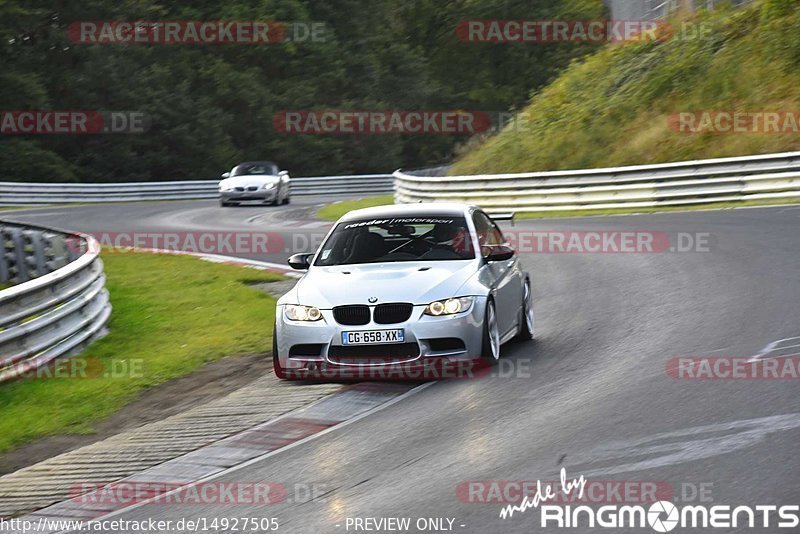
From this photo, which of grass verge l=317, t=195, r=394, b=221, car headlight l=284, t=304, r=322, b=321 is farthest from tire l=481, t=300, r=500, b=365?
grass verge l=317, t=195, r=394, b=221

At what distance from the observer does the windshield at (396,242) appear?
1067cm

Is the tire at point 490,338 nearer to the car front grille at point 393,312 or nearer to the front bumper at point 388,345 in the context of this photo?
the front bumper at point 388,345

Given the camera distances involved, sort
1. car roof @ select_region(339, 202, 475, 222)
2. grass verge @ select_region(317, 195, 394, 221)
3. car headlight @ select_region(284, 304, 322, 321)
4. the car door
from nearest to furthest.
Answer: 1. car headlight @ select_region(284, 304, 322, 321)
2. the car door
3. car roof @ select_region(339, 202, 475, 222)
4. grass verge @ select_region(317, 195, 394, 221)

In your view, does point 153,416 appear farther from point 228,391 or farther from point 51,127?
point 51,127

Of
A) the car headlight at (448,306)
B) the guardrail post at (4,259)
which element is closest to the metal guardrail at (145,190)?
the guardrail post at (4,259)

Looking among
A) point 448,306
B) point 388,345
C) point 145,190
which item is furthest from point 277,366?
point 145,190

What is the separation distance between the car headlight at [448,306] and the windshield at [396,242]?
34.4 inches

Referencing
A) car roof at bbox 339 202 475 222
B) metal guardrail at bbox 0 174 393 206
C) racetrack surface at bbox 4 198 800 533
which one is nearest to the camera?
racetrack surface at bbox 4 198 800 533

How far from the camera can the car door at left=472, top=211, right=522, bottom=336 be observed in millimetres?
10414

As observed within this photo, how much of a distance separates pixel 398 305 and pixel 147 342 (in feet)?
12.8

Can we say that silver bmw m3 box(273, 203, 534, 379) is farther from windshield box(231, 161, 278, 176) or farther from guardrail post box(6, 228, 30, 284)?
windshield box(231, 161, 278, 176)

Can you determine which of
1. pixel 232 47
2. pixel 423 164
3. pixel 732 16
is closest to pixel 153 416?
pixel 732 16

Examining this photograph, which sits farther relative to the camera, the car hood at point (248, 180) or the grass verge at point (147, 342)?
the car hood at point (248, 180)

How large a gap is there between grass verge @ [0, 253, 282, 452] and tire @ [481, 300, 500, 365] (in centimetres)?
277
